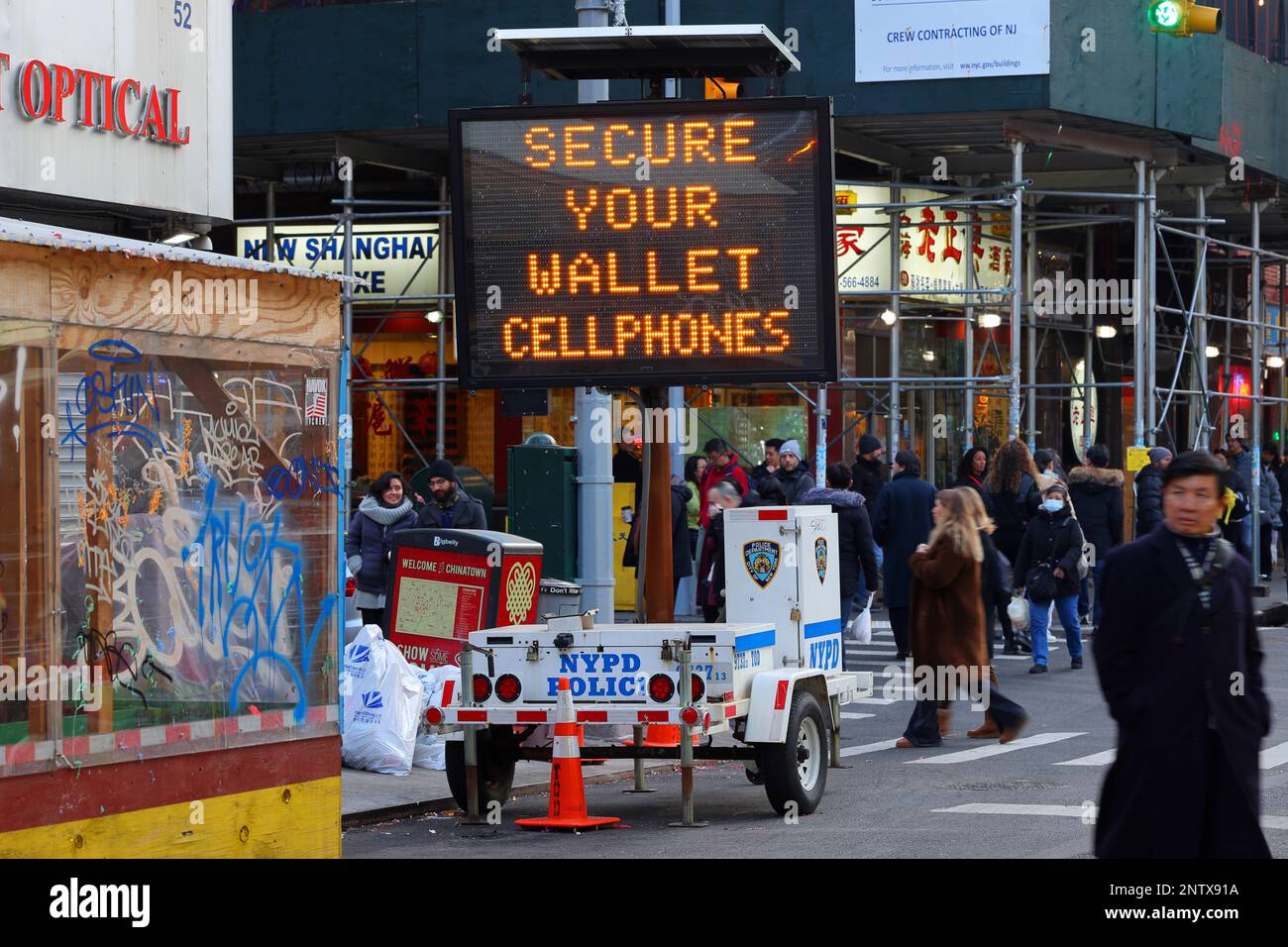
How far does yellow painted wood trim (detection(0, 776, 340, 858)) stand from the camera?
6891 millimetres

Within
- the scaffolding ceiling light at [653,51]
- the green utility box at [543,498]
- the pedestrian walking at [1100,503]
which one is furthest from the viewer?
the pedestrian walking at [1100,503]

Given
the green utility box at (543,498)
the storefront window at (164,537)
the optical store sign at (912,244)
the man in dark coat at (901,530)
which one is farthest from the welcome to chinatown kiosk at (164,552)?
the optical store sign at (912,244)

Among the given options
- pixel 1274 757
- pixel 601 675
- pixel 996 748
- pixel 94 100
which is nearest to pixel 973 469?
pixel 996 748

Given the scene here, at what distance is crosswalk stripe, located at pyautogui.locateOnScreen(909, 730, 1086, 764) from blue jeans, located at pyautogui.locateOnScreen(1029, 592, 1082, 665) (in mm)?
3498

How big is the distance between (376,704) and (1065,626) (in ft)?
25.6

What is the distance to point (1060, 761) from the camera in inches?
501

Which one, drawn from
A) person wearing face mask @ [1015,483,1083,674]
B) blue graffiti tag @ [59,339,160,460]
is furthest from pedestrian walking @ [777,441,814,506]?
blue graffiti tag @ [59,339,160,460]

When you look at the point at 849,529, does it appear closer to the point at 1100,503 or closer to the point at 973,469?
the point at 1100,503

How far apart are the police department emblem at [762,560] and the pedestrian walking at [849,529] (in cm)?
464

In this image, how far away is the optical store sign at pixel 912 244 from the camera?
25.0 meters

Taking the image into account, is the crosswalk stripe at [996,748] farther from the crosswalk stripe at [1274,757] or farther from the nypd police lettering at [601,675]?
the nypd police lettering at [601,675]

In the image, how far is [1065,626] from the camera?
17.9 metres

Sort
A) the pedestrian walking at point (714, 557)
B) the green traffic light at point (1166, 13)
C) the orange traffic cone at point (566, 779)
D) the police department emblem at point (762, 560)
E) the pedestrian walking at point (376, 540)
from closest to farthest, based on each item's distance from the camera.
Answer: the orange traffic cone at point (566, 779) < the police department emblem at point (762, 560) < the pedestrian walking at point (376, 540) < the pedestrian walking at point (714, 557) < the green traffic light at point (1166, 13)
